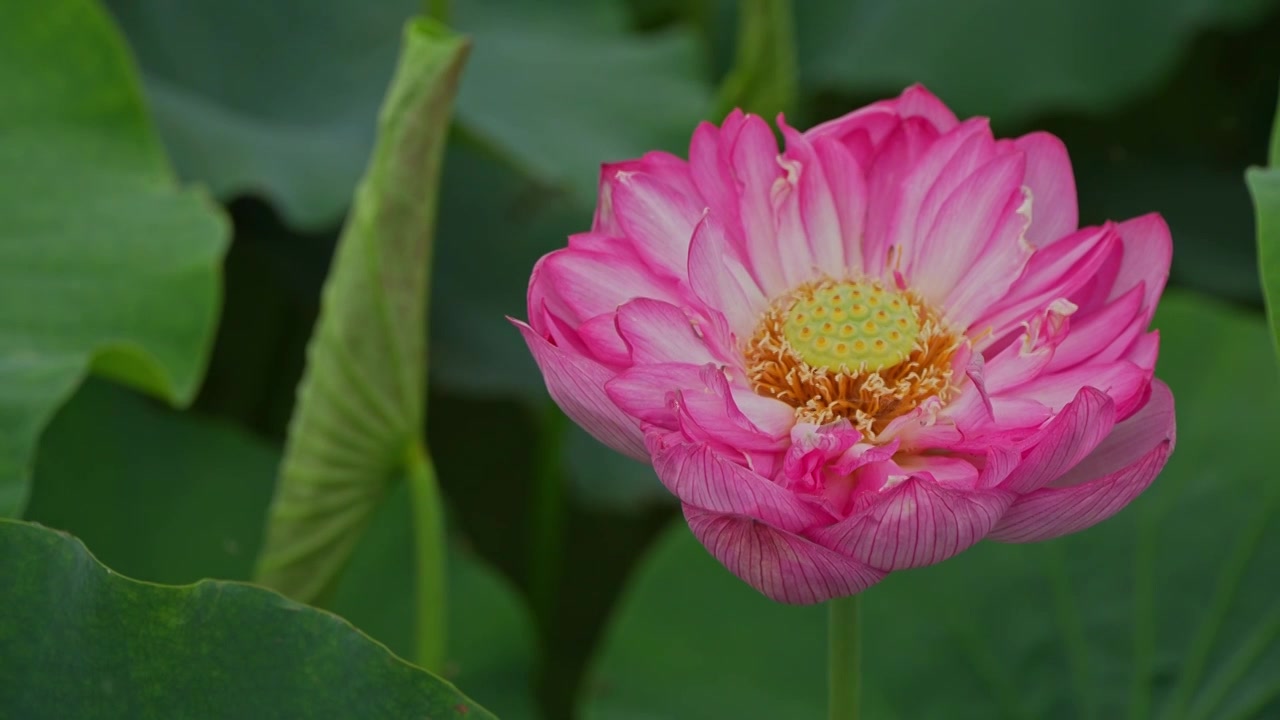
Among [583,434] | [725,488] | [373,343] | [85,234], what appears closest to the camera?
[725,488]

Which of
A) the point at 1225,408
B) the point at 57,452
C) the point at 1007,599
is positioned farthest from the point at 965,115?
the point at 57,452

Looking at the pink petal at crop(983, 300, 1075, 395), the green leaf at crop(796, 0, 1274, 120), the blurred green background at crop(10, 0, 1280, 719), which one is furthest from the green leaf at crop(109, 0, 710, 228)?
the pink petal at crop(983, 300, 1075, 395)

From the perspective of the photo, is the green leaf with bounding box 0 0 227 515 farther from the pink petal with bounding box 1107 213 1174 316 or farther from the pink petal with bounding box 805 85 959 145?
the pink petal with bounding box 1107 213 1174 316

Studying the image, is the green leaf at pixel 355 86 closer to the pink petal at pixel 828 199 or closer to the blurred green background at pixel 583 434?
the blurred green background at pixel 583 434

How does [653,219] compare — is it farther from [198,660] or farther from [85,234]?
[85,234]

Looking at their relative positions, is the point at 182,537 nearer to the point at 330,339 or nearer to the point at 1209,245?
the point at 330,339

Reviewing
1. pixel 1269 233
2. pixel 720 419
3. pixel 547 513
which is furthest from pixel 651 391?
pixel 547 513

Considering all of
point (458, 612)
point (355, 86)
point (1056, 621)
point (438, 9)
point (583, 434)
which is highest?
point (438, 9)
